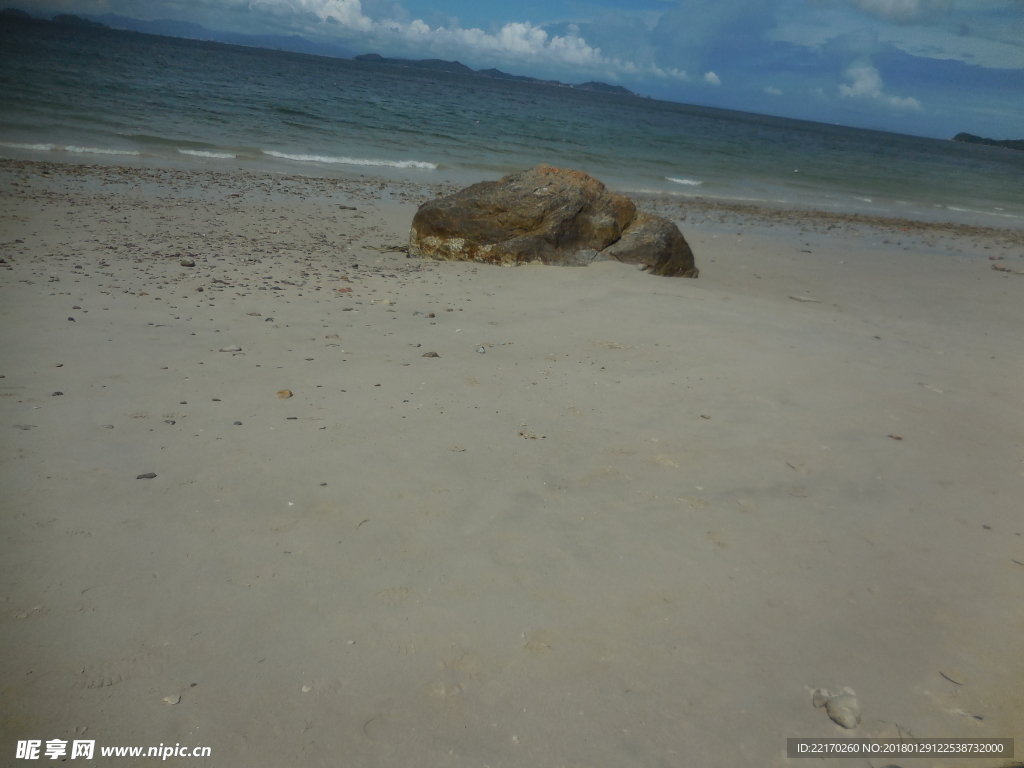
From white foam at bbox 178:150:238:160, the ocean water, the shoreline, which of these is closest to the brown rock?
the shoreline

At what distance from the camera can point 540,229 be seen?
7.81m

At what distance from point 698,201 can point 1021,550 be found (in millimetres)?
14589

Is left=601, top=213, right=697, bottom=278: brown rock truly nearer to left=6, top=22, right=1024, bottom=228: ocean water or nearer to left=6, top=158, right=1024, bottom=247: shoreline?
left=6, top=158, right=1024, bottom=247: shoreline

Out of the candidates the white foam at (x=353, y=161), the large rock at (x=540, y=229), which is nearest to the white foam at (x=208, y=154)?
the white foam at (x=353, y=161)

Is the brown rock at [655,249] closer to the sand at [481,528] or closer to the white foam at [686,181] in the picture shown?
the sand at [481,528]

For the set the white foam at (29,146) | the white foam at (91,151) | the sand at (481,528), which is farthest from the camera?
the white foam at (91,151)

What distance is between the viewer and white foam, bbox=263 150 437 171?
1589 cm

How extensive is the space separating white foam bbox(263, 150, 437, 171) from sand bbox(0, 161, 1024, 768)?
1093 cm

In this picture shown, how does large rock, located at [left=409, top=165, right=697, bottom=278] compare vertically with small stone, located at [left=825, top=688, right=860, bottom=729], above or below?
above

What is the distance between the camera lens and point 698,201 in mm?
16500

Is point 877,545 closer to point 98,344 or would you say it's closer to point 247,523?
point 247,523

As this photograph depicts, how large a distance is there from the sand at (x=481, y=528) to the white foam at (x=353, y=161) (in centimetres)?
1093

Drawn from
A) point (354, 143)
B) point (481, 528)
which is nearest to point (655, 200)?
point (354, 143)

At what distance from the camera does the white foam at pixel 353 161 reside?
1589cm
